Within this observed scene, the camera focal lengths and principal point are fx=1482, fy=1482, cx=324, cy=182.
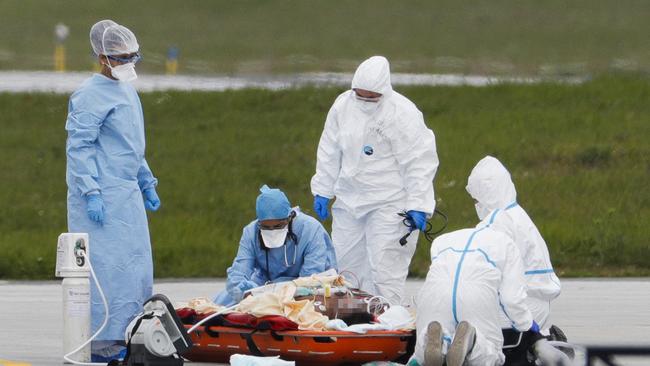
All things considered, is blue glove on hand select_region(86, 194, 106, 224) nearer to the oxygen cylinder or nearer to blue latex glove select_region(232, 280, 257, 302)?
the oxygen cylinder

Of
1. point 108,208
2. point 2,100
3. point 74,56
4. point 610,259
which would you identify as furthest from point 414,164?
point 74,56

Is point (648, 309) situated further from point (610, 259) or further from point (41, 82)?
point (41, 82)

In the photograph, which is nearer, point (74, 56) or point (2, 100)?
point (2, 100)

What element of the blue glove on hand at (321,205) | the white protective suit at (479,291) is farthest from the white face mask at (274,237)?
the white protective suit at (479,291)

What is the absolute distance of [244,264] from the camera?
31.9 feet

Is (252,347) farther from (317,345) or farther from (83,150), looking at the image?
(83,150)

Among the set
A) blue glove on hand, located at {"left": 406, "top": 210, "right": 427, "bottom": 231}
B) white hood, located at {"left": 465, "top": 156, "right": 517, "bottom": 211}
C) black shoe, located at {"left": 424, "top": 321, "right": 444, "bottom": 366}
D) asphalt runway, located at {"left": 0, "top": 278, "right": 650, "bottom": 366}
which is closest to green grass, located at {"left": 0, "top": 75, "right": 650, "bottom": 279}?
asphalt runway, located at {"left": 0, "top": 278, "right": 650, "bottom": 366}

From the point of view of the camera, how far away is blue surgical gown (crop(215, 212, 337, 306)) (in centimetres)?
976

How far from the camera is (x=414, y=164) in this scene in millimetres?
10344

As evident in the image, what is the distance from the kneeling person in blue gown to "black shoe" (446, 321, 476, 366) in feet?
6.92

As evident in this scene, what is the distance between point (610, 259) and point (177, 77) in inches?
578

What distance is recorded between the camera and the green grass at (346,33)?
32.9m

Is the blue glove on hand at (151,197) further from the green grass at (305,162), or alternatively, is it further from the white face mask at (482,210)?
the green grass at (305,162)

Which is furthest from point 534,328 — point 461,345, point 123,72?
point 123,72
